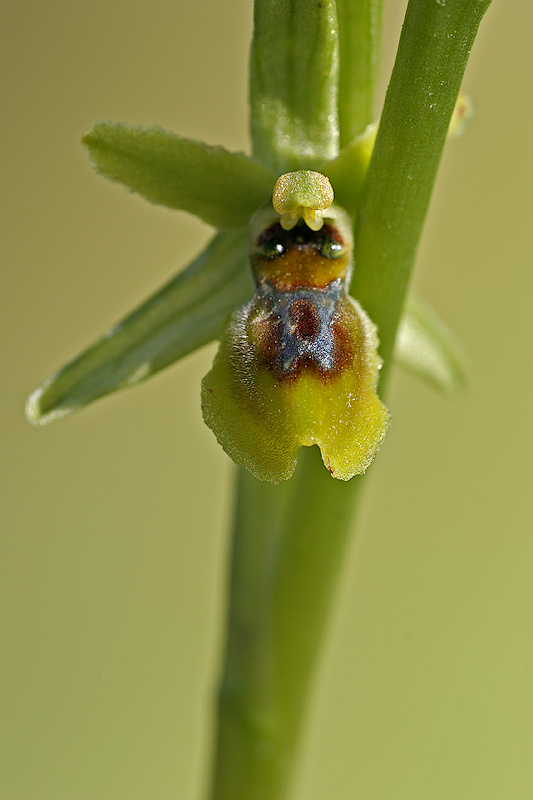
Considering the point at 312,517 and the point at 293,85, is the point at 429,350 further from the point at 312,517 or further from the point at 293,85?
the point at 293,85

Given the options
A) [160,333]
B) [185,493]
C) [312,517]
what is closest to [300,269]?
[160,333]

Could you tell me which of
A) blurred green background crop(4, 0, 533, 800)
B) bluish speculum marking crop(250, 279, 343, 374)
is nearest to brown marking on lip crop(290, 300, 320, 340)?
bluish speculum marking crop(250, 279, 343, 374)

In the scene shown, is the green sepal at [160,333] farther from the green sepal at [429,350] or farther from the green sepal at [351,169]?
the green sepal at [429,350]

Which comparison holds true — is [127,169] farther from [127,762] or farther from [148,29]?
[148,29]

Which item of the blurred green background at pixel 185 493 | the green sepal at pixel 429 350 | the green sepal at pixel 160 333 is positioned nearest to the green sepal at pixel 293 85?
the green sepal at pixel 160 333

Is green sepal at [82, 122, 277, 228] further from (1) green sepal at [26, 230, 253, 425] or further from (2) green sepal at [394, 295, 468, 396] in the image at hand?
(2) green sepal at [394, 295, 468, 396]

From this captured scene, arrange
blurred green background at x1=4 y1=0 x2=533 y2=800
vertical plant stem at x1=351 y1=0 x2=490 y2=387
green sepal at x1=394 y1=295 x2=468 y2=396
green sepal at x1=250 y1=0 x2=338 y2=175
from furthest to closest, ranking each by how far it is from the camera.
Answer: blurred green background at x1=4 y1=0 x2=533 y2=800 → green sepal at x1=394 y1=295 x2=468 y2=396 → green sepal at x1=250 y1=0 x2=338 y2=175 → vertical plant stem at x1=351 y1=0 x2=490 y2=387
